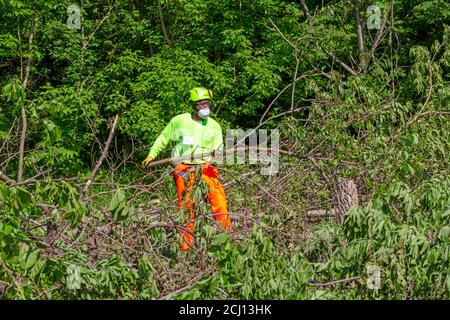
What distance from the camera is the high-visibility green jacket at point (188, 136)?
28.5 ft

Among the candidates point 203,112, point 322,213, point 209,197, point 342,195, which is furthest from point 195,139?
point 342,195

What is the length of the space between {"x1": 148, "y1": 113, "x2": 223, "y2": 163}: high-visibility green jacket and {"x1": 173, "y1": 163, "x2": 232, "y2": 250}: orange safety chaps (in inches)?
14.3

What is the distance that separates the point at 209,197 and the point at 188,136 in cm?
94

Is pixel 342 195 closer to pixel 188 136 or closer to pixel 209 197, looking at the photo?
pixel 209 197

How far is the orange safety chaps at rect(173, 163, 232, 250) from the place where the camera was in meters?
6.91

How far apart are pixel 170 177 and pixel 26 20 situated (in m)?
8.91

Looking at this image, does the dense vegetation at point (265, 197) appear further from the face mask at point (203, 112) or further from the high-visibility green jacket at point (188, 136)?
the face mask at point (203, 112)

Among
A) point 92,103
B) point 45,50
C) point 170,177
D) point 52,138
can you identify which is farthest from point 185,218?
point 45,50

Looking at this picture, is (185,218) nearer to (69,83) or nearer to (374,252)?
(374,252)

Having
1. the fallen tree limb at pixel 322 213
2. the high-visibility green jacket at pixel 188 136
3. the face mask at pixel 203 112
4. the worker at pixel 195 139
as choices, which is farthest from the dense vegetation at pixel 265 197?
the face mask at pixel 203 112

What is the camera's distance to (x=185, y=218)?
23.1 ft

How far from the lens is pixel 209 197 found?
7930 mm

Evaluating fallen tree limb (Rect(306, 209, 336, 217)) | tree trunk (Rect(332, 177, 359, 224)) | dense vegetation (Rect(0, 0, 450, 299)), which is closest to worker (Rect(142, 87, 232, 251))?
dense vegetation (Rect(0, 0, 450, 299))

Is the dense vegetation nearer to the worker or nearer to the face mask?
the worker
